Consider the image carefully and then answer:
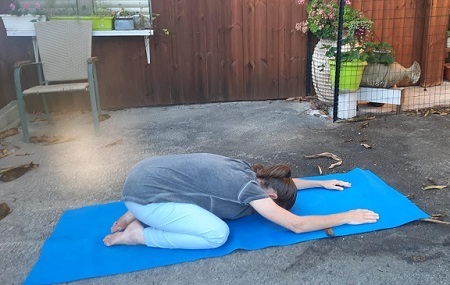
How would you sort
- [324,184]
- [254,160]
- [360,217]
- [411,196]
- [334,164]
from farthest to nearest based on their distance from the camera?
[254,160]
[334,164]
[324,184]
[411,196]
[360,217]

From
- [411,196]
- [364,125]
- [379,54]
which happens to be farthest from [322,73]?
[411,196]

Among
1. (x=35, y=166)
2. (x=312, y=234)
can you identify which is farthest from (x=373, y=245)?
(x=35, y=166)

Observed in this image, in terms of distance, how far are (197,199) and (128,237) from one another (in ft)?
1.39

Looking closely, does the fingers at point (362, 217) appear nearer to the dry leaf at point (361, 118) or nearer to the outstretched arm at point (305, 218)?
the outstretched arm at point (305, 218)

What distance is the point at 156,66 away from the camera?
534 centimetres

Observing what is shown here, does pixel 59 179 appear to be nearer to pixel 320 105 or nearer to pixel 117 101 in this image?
pixel 117 101

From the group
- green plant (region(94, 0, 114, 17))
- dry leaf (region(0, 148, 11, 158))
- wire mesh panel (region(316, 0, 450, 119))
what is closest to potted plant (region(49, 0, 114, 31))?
green plant (region(94, 0, 114, 17))

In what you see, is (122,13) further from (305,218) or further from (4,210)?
(305,218)

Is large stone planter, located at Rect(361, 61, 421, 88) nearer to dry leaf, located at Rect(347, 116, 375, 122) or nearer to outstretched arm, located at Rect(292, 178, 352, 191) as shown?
dry leaf, located at Rect(347, 116, 375, 122)

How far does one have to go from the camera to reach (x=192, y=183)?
2.32 m

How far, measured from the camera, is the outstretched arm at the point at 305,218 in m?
2.23

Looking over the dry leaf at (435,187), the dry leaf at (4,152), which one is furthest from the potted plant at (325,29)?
the dry leaf at (4,152)

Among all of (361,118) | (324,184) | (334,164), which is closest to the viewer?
(324,184)

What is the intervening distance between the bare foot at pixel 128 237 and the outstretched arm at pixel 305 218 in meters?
0.62
